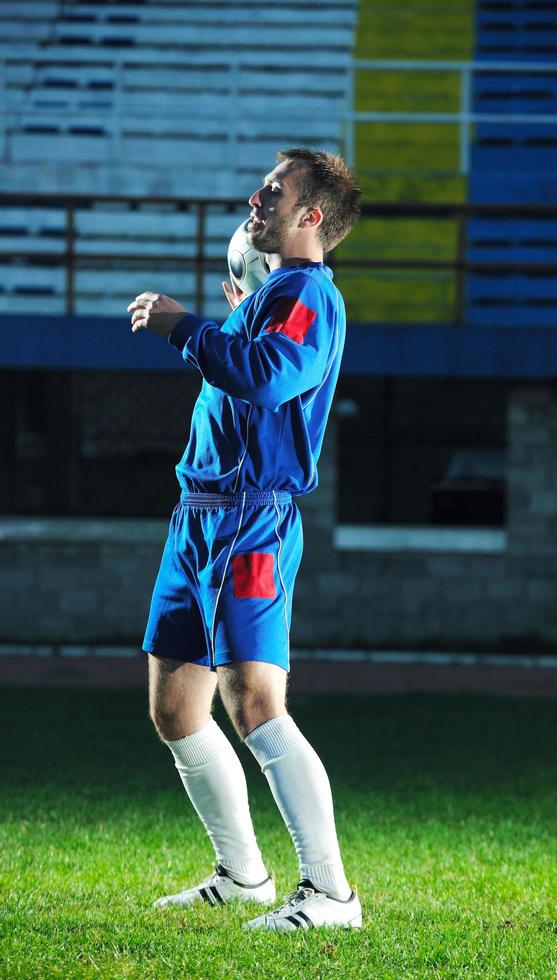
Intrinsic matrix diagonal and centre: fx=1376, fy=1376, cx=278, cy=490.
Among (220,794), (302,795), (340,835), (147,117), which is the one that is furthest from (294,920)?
(147,117)

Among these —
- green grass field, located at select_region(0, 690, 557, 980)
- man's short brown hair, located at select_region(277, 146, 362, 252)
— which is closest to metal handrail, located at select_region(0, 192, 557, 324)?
green grass field, located at select_region(0, 690, 557, 980)

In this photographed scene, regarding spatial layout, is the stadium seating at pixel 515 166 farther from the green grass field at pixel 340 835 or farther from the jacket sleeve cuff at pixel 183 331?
the jacket sleeve cuff at pixel 183 331

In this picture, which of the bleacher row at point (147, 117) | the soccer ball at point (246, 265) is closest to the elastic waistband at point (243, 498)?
the soccer ball at point (246, 265)

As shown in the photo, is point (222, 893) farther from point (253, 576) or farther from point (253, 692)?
point (253, 576)

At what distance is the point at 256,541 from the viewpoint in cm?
377

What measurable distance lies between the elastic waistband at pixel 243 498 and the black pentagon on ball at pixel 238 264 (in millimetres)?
735

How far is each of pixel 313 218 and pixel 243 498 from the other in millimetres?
816

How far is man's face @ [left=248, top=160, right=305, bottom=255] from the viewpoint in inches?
151

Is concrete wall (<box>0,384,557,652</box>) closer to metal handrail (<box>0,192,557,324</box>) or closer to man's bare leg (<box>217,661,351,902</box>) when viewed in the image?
metal handrail (<box>0,192,557,324</box>)

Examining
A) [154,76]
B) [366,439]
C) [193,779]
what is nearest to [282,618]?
[193,779]

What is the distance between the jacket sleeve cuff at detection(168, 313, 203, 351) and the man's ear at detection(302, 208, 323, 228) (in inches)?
18.5

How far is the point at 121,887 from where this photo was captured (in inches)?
172

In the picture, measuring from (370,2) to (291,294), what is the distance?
16818 millimetres

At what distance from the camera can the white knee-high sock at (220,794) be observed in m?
3.96
